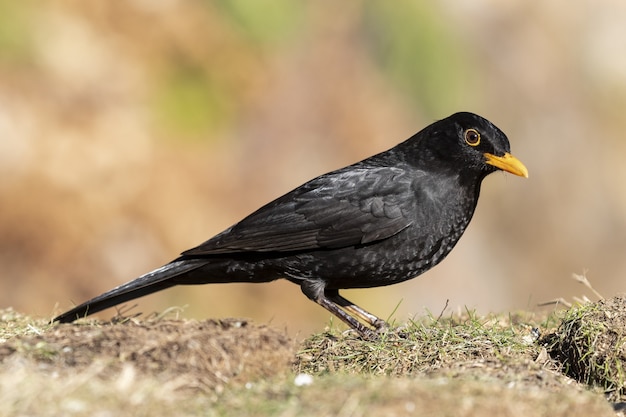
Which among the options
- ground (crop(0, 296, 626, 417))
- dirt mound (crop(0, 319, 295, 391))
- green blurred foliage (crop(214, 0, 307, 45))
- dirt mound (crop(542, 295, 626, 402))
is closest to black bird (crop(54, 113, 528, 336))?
ground (crop(0, 296, 626, 417))

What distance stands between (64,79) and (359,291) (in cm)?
488

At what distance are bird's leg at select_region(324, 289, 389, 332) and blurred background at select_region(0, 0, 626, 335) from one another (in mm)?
3704

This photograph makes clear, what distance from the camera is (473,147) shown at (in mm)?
6305

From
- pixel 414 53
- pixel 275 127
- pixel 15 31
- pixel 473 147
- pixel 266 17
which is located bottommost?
pixel 473 147

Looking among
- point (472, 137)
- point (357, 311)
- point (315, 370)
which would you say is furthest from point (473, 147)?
point (315, 370)

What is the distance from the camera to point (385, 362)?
15.6ft

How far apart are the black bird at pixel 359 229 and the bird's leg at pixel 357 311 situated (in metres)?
0.01

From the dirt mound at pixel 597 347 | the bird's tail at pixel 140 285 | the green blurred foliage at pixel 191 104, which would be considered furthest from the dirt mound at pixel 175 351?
the green blurred foliage at pixel 191 104

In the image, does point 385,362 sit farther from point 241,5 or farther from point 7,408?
point 241,5

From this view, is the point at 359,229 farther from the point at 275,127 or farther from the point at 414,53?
the point at 414,53

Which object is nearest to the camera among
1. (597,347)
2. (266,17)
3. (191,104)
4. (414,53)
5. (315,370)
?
(597,347)

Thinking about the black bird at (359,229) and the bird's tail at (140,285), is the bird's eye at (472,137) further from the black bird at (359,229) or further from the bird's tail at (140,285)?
the bird's tail at (140,285)

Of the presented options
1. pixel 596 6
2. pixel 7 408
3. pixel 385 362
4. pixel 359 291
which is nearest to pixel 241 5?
pixel 359 291

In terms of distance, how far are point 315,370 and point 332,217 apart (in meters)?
1.54
